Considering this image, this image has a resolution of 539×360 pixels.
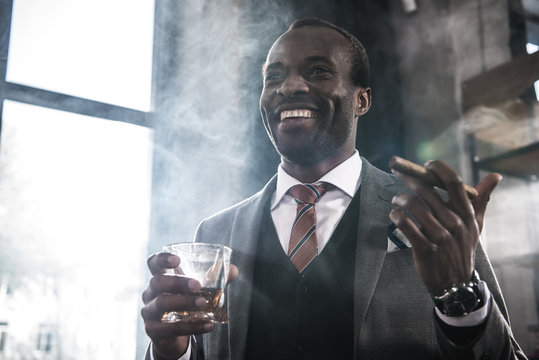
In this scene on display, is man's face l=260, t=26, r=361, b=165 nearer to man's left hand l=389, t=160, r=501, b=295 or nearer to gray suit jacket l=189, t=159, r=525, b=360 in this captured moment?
gray suit jacket l=189, t=159, r=525, b=360

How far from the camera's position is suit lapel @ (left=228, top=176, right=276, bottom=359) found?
132 centimetres

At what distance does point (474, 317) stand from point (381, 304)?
291mm

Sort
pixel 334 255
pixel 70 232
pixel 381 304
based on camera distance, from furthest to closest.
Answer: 1. pixel 70 232
2. pixel 334 255
3. pixel 381 304

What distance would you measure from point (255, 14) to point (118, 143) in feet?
3.15

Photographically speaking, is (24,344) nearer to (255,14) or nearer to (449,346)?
(449,346)

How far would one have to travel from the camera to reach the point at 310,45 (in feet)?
5.50

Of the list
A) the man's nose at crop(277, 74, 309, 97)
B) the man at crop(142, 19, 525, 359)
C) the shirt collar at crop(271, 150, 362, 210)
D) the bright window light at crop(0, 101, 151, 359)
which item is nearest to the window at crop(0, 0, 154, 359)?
the bright window light at crop(0, 101, 151, 359)

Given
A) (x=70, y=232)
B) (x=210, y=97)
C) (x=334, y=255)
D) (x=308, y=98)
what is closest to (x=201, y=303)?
(x=334, y=255)

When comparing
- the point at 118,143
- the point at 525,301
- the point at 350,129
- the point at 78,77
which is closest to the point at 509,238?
the point at 525,301

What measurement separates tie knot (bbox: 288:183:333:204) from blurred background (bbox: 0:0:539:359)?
0.77 meters

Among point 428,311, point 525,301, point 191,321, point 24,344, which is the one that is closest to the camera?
point 191,321

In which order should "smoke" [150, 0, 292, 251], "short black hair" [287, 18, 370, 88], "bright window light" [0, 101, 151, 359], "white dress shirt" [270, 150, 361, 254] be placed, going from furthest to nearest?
"smoke" [150, 0, 292, 251]
"bright window light" [0, 101, 151, 359]
"short black hair" [287, 18, 370, 88]
"white dress shirt" [270, 150, 361, 254]

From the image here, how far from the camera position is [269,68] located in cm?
166

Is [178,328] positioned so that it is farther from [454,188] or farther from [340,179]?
[340,179]
